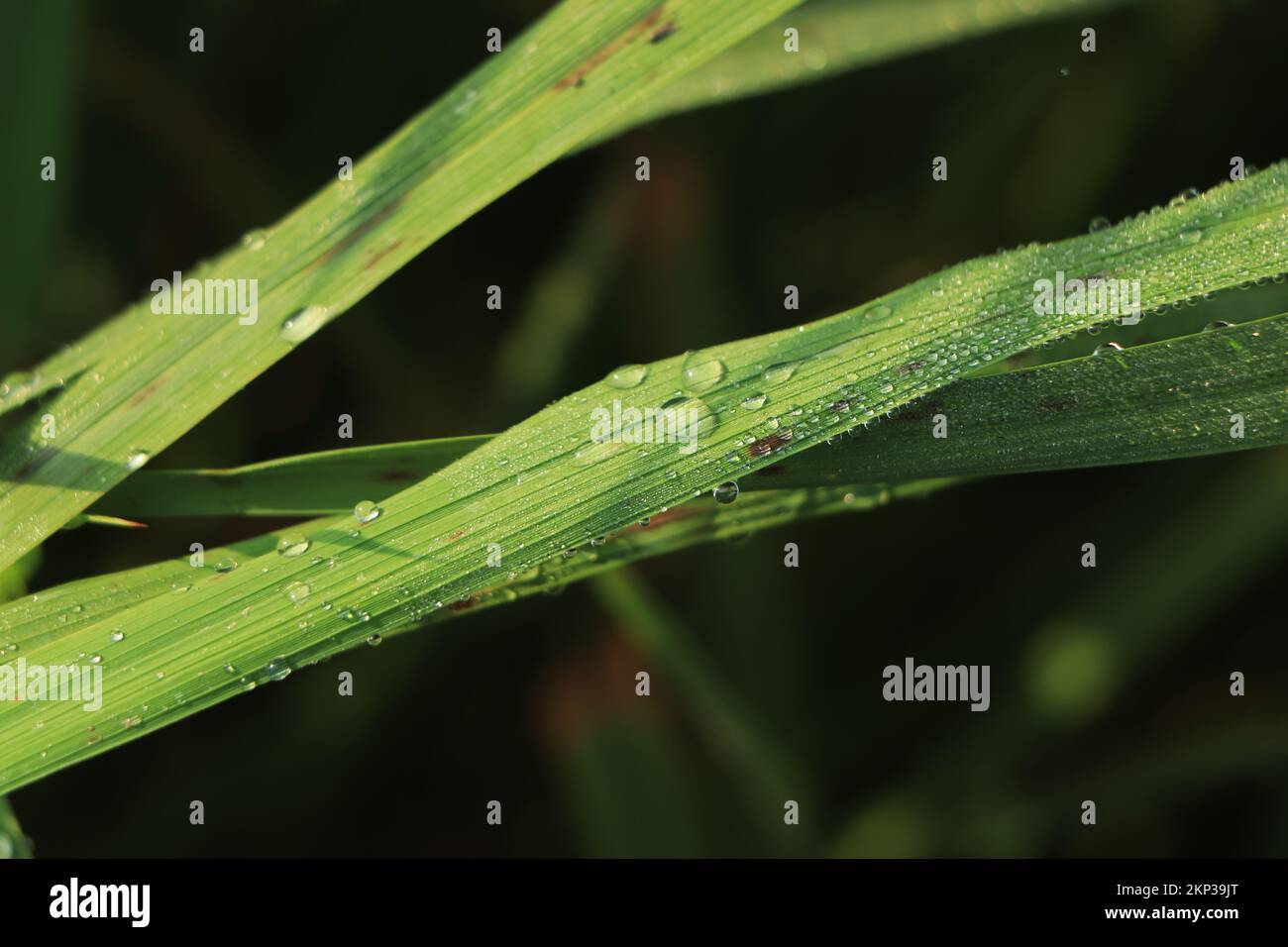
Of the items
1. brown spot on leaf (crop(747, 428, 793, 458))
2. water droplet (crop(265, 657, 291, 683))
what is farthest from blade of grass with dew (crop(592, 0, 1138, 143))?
water droplet (crop(265, 657, 291, 683))

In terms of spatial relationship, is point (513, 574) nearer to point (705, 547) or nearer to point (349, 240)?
point (349, 240)

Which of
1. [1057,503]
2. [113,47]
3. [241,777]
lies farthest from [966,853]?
[113,47]

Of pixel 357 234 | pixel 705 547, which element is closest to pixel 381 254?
pixel 357 234

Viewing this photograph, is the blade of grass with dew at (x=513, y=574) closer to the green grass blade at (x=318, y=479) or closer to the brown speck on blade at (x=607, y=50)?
the green grass blade at (x=318, y=479)

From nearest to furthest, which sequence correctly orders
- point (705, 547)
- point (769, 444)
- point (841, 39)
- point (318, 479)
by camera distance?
point (769, 444), point (318, 479), point (841, 39), point (705, 547)

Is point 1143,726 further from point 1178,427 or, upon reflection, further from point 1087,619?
point 1178,427

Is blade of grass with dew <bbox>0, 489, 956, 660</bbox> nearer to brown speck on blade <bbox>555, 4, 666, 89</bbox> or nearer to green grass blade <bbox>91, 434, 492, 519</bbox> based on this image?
green grass blade <bbox>91, 434, 492, 519</bbox>

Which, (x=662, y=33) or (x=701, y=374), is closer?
(x=701, y=374)

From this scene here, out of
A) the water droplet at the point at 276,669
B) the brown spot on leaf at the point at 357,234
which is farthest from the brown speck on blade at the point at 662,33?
the water droplet at the point at 276,669
